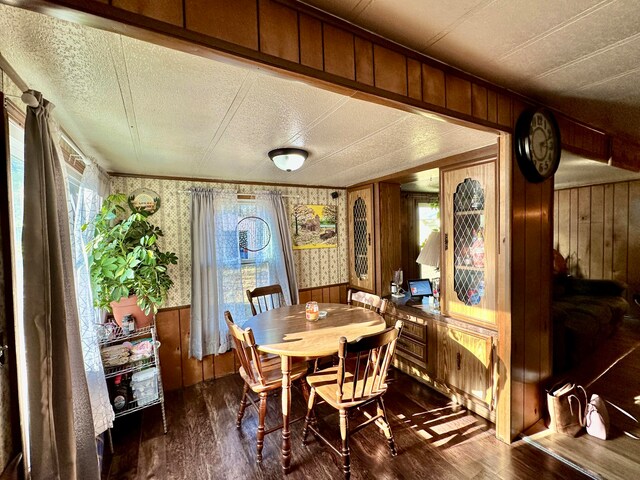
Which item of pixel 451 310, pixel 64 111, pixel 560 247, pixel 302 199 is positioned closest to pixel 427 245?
pixel 451 310

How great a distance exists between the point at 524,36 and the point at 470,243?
5.27 ft

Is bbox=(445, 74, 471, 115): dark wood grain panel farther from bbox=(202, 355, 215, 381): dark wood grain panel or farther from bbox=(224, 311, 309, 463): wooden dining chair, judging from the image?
bbox=(202, 355, 215, 381): dark wood grain panel

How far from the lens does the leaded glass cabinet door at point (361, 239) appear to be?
3.57 m

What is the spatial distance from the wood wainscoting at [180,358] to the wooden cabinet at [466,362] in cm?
223

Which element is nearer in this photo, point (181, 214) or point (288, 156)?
point (288, 156)

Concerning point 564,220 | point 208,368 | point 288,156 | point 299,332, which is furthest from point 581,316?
point 208,368

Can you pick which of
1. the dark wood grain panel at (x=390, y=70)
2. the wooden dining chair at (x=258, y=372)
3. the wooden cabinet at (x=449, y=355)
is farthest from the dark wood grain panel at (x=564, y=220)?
the dark wood grain panel at (x=390, y=70)

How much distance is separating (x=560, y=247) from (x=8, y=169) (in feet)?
22.3

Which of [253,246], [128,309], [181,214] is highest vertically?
[181,214]

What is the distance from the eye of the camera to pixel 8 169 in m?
1.00

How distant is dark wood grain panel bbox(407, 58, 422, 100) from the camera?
1.23 meters

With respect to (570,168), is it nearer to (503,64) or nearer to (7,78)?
(503,64)

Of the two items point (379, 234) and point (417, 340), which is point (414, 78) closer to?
point (379, 234)

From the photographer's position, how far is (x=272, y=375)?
2154mm
